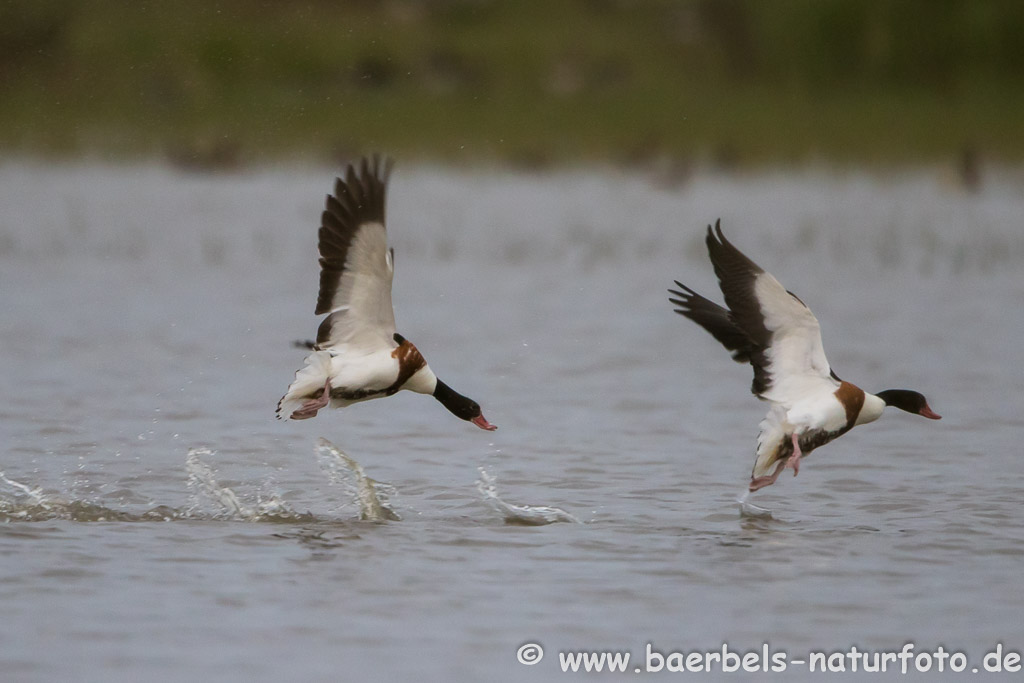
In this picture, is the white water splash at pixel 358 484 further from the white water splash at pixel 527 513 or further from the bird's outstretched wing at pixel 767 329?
the bird's outstretched wing at pixel 767 329

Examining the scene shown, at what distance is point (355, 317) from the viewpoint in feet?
24.9

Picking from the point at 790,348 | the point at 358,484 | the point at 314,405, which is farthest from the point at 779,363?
the point at 314,405

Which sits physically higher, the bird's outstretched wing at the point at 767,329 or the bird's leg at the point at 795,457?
the bird's outstretched wing at the point at 767,329

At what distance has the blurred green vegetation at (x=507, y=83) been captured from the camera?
28000mm

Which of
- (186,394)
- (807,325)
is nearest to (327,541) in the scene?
(807,325)

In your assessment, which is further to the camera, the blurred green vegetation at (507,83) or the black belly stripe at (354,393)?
the blurred green vegetation at (507,83)

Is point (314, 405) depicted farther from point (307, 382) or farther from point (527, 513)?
point (527, 513)

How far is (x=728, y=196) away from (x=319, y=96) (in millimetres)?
10222

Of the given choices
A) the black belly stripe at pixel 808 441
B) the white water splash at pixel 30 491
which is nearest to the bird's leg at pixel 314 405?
the white water splash at pixel 30 491

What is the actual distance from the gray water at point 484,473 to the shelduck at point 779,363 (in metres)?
0.36

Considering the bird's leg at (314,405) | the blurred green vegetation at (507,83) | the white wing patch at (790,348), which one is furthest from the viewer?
the blurred green vegetation at (507,83)

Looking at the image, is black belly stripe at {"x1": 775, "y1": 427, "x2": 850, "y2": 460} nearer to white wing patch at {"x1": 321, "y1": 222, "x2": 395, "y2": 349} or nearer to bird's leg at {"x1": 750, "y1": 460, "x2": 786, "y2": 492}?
bird's leg at {"x1": 750, "y1": 460, "x2": 786, "y2": 492}

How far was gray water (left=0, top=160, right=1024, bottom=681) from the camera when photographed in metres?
5.78

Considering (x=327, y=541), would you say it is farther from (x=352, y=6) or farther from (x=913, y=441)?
(x=352, y=6)
